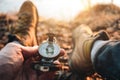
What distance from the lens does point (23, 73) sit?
2709mm

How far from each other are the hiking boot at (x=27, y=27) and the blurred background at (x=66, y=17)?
0.40 metres

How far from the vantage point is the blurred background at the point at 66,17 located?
518cm

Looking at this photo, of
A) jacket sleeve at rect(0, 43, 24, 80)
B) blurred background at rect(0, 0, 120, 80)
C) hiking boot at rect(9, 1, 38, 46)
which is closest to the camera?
jacket sleeve at rect(0, 43, 24, 80)

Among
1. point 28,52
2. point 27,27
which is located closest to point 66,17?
point 27,27

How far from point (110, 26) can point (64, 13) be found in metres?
1.22

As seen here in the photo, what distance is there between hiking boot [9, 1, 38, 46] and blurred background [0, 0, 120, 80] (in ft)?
1.33

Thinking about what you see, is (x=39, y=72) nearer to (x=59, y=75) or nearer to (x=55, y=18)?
Answer: (x=59, y=75)

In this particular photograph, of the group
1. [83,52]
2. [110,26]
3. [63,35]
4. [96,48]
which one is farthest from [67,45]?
[96,48]

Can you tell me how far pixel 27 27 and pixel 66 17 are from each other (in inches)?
114

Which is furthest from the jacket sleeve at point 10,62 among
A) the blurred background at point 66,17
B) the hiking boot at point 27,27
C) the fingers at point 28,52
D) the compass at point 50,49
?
the blurred background at point 66,17

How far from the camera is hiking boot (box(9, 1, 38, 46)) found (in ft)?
11.1

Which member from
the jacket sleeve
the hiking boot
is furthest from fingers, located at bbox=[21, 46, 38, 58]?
the hiking boot

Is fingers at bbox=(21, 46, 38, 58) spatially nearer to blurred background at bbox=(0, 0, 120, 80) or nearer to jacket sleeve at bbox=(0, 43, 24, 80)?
jacket sleeve at bbox=(0, 43, 24, 80)

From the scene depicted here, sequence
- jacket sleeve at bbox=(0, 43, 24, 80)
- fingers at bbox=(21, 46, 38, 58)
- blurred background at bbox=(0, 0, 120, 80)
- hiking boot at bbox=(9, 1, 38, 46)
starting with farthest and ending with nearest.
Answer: blurred background at bbox=(0, 0, 120, 80)
hiking boot at bbox=(9, 1, 38, 46)
fingers at bbox=(21, 46, 38, 58)
jacket sleeve at bbox=(0, 43, 24, 80)
